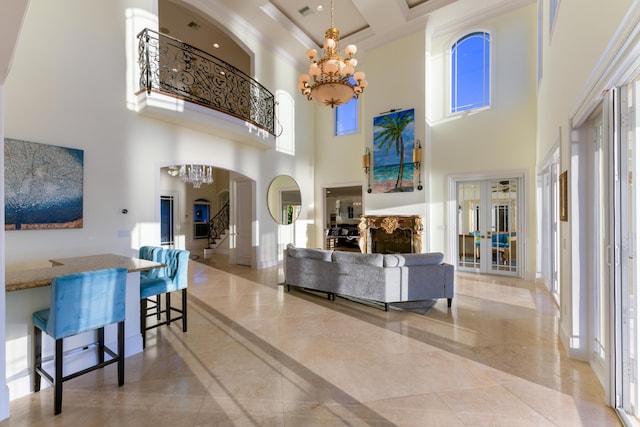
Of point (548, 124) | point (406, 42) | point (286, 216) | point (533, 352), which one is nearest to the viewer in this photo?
point (533, 352)

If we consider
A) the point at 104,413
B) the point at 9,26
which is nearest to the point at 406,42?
the point at 9,26

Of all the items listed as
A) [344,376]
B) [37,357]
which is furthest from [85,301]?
[344,376]

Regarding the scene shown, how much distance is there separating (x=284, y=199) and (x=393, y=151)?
3.29 meters

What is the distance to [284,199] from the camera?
848 centimetres

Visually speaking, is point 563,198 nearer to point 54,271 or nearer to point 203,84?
point 54,271

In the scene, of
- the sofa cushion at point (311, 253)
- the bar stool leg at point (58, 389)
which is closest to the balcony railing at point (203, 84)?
the sofa cushion at point (311, 253)

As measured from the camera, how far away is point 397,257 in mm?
4406

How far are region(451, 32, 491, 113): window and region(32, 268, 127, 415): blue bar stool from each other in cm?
765

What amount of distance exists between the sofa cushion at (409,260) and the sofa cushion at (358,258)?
5.3 inches

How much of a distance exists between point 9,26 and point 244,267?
668cm

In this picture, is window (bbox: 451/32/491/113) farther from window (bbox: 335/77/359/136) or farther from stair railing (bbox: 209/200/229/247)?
stair railing (bbox: 209/200/229/247)

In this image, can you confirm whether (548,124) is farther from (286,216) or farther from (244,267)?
(244,267)

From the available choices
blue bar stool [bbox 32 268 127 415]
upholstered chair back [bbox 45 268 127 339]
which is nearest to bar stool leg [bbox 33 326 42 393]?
blue bar stool [bbox 32 268 127 415]

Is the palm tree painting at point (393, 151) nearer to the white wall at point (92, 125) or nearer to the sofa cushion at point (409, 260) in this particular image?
the sofa cushion at point (409, 260)
